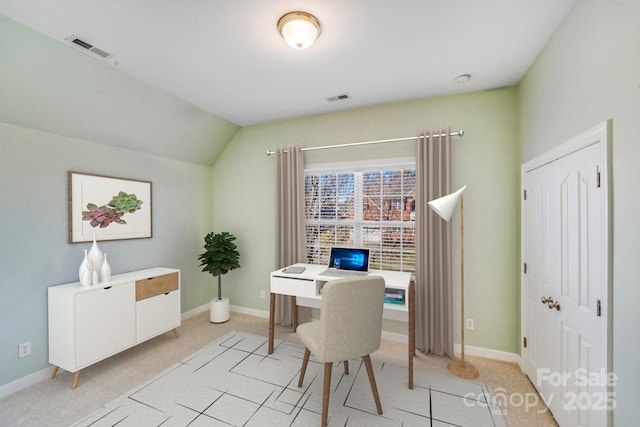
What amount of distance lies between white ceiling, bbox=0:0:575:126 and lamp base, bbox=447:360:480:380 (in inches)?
105

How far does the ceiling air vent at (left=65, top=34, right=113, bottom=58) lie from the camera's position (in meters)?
1.85

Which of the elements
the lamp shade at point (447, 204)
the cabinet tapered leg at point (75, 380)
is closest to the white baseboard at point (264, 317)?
the cabinet tapered leg at point (75, 380)

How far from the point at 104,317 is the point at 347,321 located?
2223 millimetres

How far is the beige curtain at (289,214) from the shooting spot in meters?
3.31

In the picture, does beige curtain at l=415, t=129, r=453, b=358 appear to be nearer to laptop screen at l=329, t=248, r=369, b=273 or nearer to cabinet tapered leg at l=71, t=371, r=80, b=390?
laptop screen at l=329, t=248, r=369, b=273

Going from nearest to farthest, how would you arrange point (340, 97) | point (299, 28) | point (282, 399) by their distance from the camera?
point (299, 28), point (282, 399), point (340, 97)

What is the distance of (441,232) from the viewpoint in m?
2.68

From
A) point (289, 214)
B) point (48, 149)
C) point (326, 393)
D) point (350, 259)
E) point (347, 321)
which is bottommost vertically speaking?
point (326, 393)

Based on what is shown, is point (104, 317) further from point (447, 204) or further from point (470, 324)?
point (470, 324)

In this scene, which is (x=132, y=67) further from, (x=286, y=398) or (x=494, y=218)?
(x=494, y=218)

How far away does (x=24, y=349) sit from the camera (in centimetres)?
219

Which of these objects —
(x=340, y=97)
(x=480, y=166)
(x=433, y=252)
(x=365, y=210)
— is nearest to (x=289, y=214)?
(x=365, y=210)

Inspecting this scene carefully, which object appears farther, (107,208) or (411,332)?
(107,208)

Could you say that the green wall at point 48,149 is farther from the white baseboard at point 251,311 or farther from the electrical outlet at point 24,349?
the white baseboard at point 251,311
